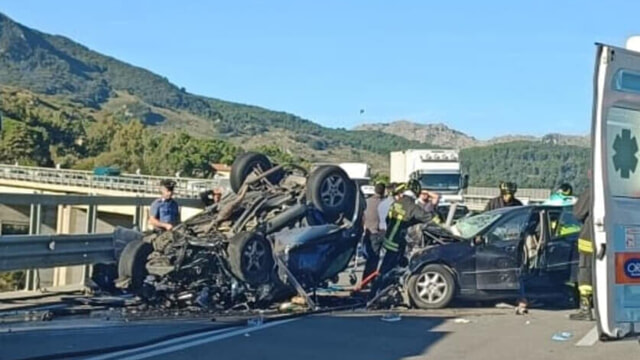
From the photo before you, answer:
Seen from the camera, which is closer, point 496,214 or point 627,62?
point 627,62

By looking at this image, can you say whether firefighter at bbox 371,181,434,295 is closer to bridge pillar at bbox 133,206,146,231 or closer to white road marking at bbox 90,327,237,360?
white road marking at bbox 90,327,237,360

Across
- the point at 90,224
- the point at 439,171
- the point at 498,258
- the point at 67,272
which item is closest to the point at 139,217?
the point at 67,272

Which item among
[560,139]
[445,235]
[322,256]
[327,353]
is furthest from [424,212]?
[560,139]

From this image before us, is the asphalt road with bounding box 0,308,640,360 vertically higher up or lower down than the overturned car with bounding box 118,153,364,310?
lower down

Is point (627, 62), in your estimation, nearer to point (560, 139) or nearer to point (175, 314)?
point (175, 314)

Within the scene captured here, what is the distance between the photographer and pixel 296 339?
10.5m

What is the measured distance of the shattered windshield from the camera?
1369 cm

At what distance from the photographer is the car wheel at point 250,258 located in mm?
12562

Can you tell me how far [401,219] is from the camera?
14.2 m

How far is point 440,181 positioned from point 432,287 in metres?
33.7

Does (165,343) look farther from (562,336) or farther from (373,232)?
(373,232)

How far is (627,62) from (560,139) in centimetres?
6180

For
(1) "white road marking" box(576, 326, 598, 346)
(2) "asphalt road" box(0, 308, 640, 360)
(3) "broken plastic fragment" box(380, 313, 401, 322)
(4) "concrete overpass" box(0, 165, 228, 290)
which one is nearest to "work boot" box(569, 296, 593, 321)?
(2) "asphalt road" box(0, 308, 640, 360)

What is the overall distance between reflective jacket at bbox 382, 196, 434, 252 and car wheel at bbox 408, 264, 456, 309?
0.97m
